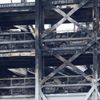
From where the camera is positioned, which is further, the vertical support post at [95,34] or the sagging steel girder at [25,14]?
the sagging steel girder at [25,14]

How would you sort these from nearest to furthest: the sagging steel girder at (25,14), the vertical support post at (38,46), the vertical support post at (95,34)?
1. the vertical support post at (95,34)
2. the vertical support post at (38,46)
3. the sagging steel girder at (25,14)

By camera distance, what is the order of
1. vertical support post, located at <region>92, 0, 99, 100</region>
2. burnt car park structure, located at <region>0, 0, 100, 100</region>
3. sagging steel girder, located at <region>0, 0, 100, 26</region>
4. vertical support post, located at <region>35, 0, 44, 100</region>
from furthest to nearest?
sagging steel girder, located at <region>0, 0, 100, 26</region> → vertical support post, located at <region>35, 0, 44, 100</region> → burnt car park structure, located at <region>0, 0, 100, 100</region> → vertical support post, located at <region>92, 0, 99, 100</region>

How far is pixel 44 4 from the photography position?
2008 cm

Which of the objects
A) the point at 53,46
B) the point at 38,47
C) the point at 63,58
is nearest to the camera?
the point at 38,47

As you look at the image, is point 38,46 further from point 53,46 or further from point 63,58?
point 53,46

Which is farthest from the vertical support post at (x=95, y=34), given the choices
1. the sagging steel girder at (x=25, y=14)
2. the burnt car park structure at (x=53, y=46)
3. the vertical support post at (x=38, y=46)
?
the vertical support post at (x=38, y=46)

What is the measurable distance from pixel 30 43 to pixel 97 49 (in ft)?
9.02

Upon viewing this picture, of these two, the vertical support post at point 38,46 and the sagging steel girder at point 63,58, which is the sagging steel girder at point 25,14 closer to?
the vertical support post at point 38,46

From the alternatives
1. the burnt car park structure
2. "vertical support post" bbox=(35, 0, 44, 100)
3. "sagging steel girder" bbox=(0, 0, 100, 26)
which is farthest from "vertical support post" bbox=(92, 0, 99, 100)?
"vertical support post" bbox=(35, 0, 44, 100)

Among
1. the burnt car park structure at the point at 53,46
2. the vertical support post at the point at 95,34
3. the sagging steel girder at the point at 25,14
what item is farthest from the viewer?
the sagging steel girder at the point at 25,14

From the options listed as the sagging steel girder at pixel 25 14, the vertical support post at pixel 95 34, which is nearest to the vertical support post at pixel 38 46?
the sagging steel girder at pixel 25 14

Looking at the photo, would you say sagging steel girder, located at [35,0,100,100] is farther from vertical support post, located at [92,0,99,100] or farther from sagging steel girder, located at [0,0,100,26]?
sagging steel girder, located at [0,0,100,26]

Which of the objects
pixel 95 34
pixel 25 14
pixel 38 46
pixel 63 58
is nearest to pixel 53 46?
pixel 63 58

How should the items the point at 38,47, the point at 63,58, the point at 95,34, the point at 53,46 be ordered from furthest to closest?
1. the point at 53,46
2. the point at 63,58
3. the point at 38,47
4. the point at 95,34
